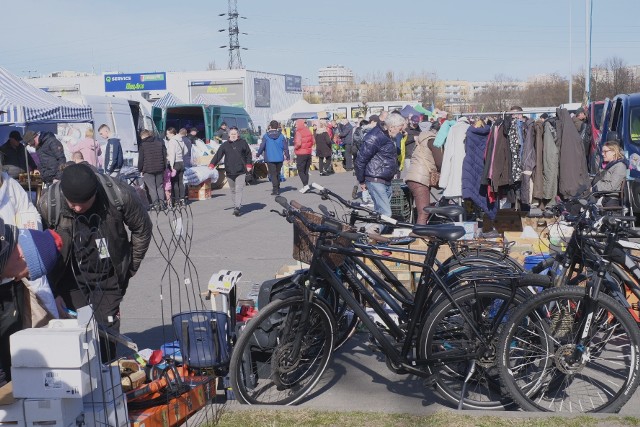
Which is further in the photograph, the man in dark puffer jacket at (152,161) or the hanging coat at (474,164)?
the man in dark puffer jacket at (152,161)

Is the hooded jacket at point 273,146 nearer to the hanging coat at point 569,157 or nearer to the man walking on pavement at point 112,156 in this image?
the man walking on pavement at point 112,156

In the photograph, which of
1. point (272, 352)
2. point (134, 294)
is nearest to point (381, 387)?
point (272, 352)

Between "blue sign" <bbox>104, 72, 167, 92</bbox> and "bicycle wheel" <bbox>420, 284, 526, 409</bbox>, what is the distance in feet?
152

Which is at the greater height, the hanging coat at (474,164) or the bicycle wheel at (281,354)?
the hanging coat at (474,164)

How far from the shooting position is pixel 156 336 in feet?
23.3

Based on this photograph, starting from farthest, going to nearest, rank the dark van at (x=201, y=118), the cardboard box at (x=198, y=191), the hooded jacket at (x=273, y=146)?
1. the dark van at (x=201, y=118)
2. the cardboard box at (x=198, y=191)
3. the hooded jacket at (x=273, y=146)

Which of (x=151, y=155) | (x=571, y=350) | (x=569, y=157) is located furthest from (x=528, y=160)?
(x=151, y=155)

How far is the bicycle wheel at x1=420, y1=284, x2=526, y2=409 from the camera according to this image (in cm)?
495

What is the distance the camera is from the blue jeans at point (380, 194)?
1085 centimetres

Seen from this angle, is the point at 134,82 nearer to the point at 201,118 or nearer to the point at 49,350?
the point at 201,118

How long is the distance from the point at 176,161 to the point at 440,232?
13263 mm

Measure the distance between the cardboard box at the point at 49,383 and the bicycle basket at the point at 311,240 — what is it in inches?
74.5

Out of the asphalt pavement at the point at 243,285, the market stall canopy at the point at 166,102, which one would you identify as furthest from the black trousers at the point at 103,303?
the market stall canopy at the point at 166,102

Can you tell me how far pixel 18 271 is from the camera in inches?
155
